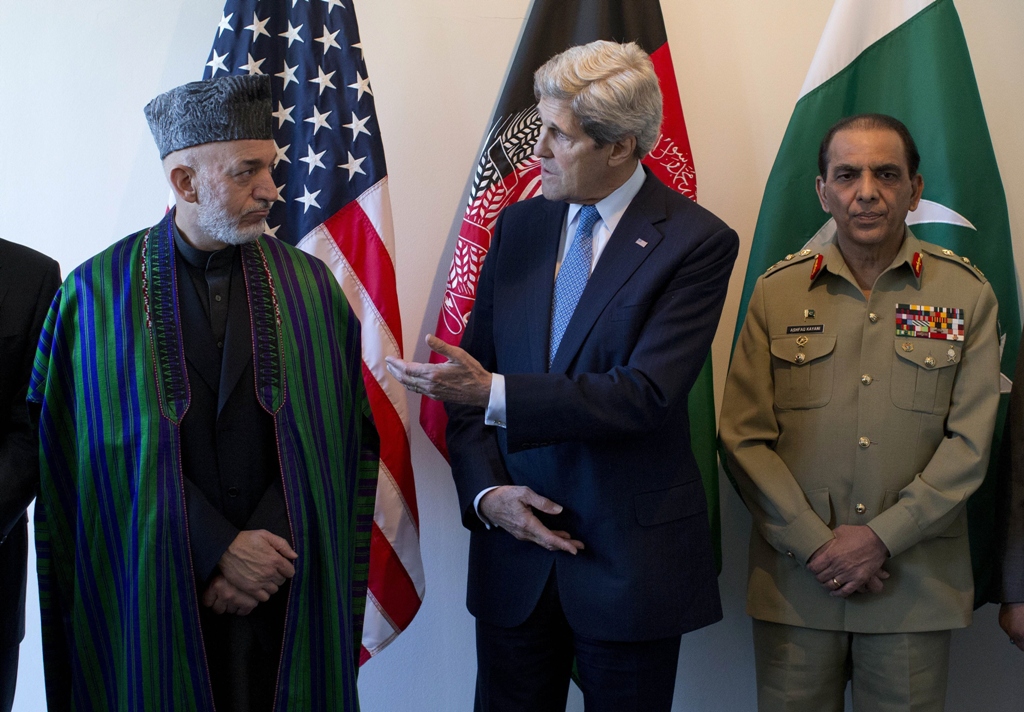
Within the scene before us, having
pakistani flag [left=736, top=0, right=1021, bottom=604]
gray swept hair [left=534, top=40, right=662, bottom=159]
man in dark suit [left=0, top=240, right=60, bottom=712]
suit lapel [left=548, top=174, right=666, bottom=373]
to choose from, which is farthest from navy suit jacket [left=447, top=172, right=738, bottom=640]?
man in dark suit [left=0, top=240, right=60, bottom=712]

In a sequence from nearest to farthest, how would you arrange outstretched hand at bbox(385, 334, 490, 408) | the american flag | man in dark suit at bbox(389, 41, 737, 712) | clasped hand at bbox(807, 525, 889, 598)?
outstretched hand at bbox(385, 334, 490, 408), man in dark suit at bbox(389, 41, 737, 712), clasped hand at bbox(807, 525, 889, 598), the american flag

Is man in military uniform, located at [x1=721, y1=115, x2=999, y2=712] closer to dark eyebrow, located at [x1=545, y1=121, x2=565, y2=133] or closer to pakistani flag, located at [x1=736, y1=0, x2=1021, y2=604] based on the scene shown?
pakistani flag, located at [x1=736, y1=0, x2=1021, y2=604]

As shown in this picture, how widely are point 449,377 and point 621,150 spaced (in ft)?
1.99

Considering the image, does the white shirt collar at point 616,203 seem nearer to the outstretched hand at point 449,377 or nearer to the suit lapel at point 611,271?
the suit lapel at point 611,271

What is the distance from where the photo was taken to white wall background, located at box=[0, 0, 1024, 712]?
8.86 ft

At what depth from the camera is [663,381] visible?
1.86 metres

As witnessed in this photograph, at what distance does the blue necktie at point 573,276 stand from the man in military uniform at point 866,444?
58 centimetres

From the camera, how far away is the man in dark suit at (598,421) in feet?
6.09

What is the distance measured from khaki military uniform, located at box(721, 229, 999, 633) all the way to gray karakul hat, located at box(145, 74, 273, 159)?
127cm

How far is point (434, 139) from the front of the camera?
2818mm

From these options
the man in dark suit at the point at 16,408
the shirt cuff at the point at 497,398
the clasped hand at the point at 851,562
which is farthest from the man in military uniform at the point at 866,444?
the man in dark suit at the point at 16,408

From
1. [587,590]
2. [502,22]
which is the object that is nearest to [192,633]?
[587,590]

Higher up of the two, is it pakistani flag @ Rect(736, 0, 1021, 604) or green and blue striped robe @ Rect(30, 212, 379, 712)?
pakistani flag @ Rect(736, 0, 1021, 604)

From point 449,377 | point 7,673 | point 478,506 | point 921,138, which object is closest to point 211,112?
point 449,377
